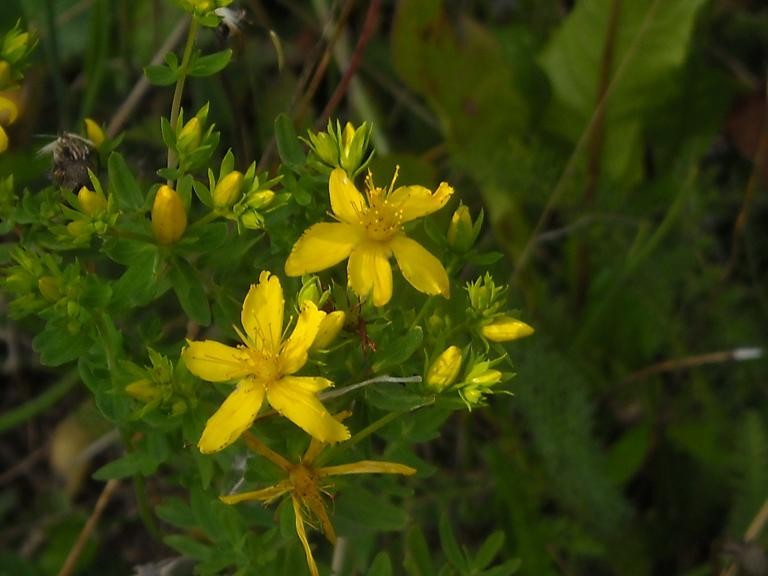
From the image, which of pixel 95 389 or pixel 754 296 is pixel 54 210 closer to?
pixel 95 389

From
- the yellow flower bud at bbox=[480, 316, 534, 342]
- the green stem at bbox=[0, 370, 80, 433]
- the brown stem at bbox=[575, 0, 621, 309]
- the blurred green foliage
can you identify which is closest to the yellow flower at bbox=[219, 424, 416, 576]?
the yellow flower bud at bbox=[480, 316, 534, 342]

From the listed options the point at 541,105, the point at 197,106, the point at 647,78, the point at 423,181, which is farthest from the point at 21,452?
the point at 647,78

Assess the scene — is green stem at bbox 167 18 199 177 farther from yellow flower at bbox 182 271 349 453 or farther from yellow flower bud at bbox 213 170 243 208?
yellow flower at bbox 182 271 349 453

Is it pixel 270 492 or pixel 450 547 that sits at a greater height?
pixel 270 492

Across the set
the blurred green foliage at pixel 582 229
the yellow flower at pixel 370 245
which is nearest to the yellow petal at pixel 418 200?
the yellow flower at pixel 370 245

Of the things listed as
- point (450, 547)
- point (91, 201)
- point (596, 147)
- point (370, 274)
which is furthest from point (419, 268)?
point (596, 147)

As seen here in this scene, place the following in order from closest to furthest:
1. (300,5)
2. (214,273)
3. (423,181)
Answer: (214,273)
(423,181)
(300,5)

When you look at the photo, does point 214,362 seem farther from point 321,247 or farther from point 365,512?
point 365,512
